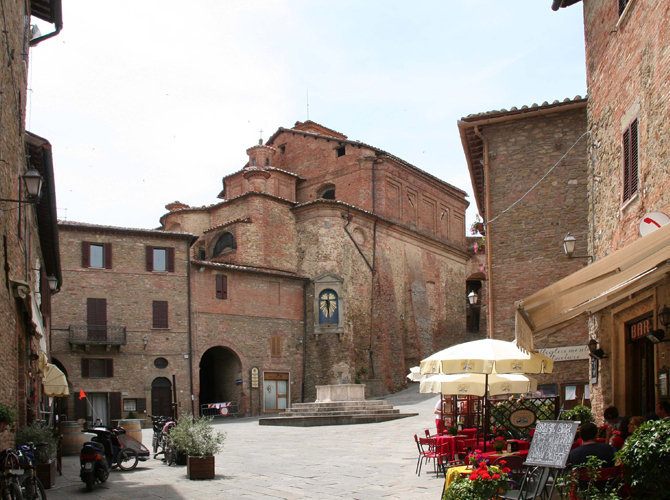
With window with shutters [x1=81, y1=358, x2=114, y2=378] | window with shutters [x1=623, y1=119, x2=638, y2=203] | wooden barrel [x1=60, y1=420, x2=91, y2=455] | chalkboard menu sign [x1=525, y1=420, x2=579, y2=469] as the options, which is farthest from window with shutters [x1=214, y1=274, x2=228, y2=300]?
chalkboard menu sign [x1=525, y1=420, x2=579, y2=469]

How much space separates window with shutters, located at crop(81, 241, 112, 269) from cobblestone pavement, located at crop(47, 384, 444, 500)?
12365 mm

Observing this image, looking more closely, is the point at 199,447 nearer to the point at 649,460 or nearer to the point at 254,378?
the point at 649,460

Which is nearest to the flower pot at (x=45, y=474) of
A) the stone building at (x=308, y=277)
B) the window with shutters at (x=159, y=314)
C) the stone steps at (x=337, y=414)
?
the stone steps at (x=337, y=414)

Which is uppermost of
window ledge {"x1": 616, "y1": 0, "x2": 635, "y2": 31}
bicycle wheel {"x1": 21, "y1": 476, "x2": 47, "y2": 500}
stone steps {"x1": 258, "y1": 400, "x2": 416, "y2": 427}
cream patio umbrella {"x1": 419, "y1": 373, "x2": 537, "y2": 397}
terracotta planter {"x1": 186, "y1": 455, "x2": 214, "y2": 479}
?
window ledge {"x1": 616, "y1": 0, "x2": 635, "y2": 31}

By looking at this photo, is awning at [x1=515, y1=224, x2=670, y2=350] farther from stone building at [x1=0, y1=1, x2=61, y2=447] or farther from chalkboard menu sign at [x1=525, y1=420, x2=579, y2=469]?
stone building at [x1=0, y1=1, x2=61, y2=447]

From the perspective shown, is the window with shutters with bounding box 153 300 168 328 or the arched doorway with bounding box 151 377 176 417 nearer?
the arched doorway with bounding box 151 377 176 417

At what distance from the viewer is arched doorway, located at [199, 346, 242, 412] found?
102 ft

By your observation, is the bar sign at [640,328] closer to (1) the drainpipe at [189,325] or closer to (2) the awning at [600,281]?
(2) the awning at [600,281]

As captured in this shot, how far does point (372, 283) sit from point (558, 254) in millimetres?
19773

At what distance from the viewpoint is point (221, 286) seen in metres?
31.1

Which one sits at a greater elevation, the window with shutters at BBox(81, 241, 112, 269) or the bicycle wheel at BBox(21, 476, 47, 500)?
the window with shutters at BBox(81, 241, 112, 269)

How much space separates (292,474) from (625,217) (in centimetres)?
619

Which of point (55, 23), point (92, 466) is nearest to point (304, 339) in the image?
point (55, 23)

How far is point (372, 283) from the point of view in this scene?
36250mm
